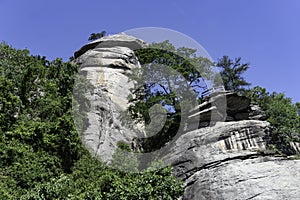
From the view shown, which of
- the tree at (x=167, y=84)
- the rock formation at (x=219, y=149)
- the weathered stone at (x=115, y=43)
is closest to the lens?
the rock formation at (x=219, y=149)

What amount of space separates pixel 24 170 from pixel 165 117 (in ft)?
25.6

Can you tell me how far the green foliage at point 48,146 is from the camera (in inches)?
463

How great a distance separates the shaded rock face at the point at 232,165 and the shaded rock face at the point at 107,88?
5.25m

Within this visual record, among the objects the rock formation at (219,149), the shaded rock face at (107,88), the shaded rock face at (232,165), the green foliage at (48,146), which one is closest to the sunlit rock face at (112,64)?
the shaded rock face at (107,88)

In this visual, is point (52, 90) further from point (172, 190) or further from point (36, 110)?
point (172, 190)

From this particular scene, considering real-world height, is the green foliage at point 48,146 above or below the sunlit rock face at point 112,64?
below

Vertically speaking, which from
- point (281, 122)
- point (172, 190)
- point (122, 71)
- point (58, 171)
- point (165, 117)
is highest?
point (122, 71)

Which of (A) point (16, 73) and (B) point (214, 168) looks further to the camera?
(A) point (16, 73)

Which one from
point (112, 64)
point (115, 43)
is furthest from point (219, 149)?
point (115, 43)

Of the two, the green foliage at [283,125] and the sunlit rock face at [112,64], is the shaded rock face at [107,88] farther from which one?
the green foliage at [283,125]

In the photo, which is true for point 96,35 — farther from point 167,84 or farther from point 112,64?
point 167,84

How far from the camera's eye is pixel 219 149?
13219mm

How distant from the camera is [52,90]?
18516 mm

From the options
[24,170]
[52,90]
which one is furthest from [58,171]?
[52,90]
